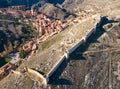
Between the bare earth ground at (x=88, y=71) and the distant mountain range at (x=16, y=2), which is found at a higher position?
the distant mountain range at (x=16, y=2)

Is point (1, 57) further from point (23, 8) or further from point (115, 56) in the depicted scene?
point (23, 8)

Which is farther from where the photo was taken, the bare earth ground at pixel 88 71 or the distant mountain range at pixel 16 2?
the distant mountain range at pixel 16 2

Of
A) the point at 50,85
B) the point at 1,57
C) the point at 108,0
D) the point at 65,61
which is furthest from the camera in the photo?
the point at 108,0

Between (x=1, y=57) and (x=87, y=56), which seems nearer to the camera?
(x=87, y=56)

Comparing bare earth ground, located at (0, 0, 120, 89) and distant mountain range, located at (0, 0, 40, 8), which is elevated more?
distant mountain range, located at (0, 0, 40, 8)

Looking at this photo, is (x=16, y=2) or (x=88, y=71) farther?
(x=16, y=2)

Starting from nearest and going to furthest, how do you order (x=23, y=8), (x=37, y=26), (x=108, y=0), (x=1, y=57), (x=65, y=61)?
1. (x=65, y=61)
2. (x=1, y=57)
3. (x=37, y=26)
4. (x=108, y=0)
5. (x=23, y=8)

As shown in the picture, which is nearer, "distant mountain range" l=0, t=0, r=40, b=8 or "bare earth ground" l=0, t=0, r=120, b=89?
"bare earth ground" l=0, t=0, r=120, b=89

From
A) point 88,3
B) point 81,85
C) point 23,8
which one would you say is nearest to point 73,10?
point 88,3
